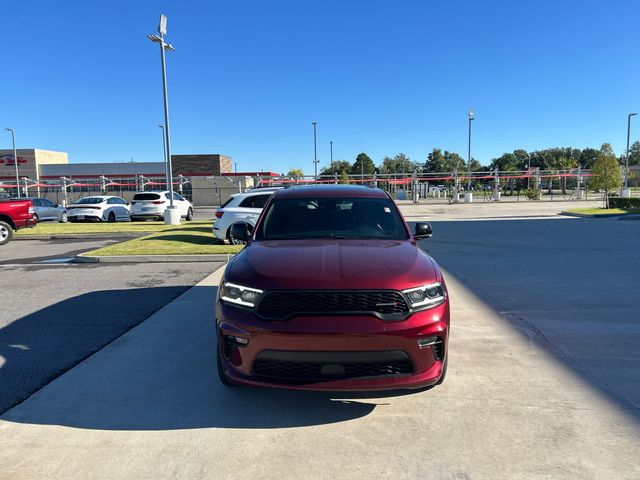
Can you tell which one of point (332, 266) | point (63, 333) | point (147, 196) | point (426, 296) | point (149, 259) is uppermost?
point (147, 196)

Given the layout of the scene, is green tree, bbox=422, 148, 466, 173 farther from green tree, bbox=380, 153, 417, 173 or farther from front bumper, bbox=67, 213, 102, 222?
front bumper, bbox=67, 213, 102, 222

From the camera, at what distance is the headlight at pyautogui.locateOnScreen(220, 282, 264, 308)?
11.0ft

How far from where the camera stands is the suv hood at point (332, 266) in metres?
3.26

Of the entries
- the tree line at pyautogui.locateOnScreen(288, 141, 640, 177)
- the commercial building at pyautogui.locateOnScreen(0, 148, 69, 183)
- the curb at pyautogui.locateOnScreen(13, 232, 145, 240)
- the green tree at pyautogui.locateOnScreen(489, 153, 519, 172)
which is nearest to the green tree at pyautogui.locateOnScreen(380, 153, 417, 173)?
the tree line at pyautogui.locateOnScreen(288, 141, 640, 177)

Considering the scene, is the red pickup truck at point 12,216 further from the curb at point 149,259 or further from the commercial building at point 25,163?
the commercial building at point 25,163

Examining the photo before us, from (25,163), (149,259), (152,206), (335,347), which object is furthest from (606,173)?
(25,163)

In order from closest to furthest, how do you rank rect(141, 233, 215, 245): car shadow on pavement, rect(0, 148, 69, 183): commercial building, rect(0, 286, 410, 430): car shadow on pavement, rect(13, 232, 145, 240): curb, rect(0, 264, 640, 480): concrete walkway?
rect(0, 264, 640, 480): concrete walkway, rect(0, 286, 410, 430): car shadow on pavement, rect(141, 233, 215, 245): car shadow on pavement, rect(13, 232, 145, 240): curb, rect(0, 148, 69, 183): commercial building

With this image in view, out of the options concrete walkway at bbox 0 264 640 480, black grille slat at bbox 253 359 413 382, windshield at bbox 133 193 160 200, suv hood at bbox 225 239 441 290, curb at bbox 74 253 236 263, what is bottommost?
concrete walkway at bbox 0 264 640 480

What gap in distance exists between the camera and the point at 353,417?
3467mm

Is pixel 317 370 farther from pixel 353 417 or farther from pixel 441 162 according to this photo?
pixel 441 162

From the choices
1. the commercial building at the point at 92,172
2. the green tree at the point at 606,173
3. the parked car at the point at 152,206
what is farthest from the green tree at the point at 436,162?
the parked car at the point at 152,206

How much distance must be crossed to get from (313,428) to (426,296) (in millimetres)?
1271

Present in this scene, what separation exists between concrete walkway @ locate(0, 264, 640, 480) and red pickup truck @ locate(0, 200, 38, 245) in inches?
494

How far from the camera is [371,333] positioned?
3.09 metres
